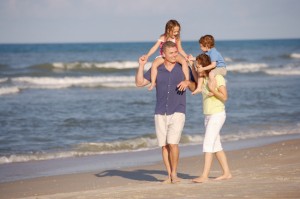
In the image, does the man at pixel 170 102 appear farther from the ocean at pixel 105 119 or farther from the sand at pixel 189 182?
the ocean at pixel 105 119

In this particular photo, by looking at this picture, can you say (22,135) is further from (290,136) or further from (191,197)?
(191,197)

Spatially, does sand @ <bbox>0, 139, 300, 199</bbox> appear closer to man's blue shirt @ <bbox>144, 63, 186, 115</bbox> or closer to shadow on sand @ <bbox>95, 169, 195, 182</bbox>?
shadow on sand @ <bbox>95, 169, 195, 182</bbox>

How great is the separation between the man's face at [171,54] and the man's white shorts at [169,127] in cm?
67

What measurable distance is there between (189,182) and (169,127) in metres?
0.72

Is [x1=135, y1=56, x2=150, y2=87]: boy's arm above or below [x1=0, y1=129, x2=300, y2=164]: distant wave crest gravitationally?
above

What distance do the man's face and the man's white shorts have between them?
673 millimetres

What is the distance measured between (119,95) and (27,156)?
453 inches

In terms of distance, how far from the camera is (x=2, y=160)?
1159 cm

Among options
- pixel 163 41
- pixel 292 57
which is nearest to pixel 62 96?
pixel 163 41

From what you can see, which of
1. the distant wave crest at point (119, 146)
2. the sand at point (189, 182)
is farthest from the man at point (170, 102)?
the distant wave crest at point (119, 146)

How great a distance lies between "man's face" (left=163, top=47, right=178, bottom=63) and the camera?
25.9ft

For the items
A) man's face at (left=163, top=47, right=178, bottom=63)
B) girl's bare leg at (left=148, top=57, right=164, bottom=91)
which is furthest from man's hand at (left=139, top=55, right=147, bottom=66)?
man's face at (left=163, top=47, right=178, bottom=63)

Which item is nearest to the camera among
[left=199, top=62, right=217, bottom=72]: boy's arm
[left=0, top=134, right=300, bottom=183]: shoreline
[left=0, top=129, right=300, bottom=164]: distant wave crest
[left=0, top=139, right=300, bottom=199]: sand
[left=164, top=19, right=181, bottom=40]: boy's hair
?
[left=0, top=139, right=300, bottom=199]: sand

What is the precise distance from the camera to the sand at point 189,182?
22.5 feet
